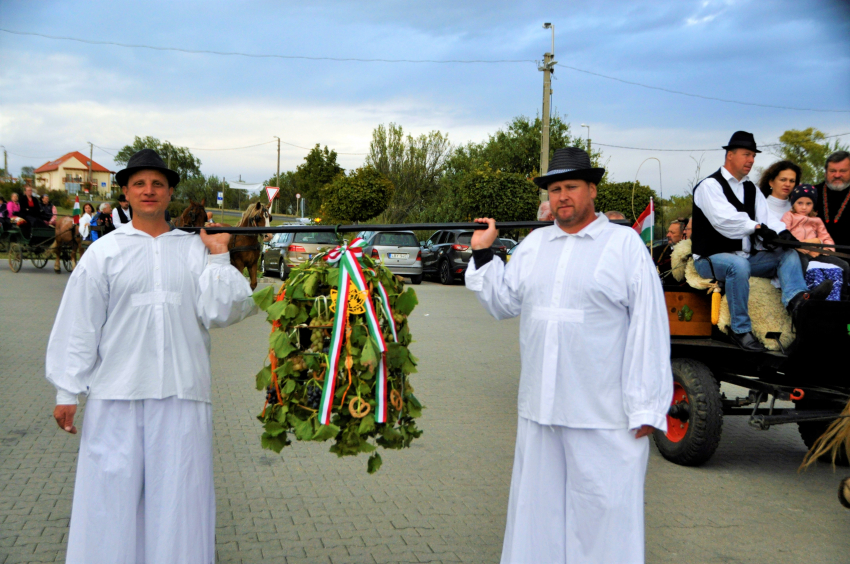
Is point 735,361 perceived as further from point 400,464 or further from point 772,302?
point 400,464

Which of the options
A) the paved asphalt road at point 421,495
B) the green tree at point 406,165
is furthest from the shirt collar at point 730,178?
the green tree at point 406,165

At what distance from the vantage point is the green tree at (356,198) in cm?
2978

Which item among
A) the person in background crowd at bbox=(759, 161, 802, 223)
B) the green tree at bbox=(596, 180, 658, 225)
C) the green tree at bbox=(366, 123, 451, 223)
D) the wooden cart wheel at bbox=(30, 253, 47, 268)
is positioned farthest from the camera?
the green tree at bbox=(366, 123, 451, 223)

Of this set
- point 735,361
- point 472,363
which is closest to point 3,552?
point 735,361

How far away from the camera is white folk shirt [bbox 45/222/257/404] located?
3062 millimetres

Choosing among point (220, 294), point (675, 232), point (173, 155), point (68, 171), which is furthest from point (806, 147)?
point (68, 171)

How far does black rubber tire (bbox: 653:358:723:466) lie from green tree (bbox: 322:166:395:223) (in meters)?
24.1

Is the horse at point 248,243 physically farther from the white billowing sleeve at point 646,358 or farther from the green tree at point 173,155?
the green tree at point 173,155

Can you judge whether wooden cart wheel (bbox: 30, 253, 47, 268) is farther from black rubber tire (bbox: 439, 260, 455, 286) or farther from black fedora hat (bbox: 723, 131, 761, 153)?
black fedora hat (bbox: 723, 131, 761, 153)

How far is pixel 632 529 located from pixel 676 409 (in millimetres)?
2758

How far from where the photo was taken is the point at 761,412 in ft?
18.2

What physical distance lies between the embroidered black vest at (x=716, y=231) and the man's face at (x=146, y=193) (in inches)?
154

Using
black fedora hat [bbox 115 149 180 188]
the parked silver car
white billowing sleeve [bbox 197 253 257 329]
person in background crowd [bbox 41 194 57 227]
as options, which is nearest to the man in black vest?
white billowing sleeve [bbox 197 253 257 329]

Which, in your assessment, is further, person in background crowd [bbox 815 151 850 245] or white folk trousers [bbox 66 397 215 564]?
person in background crowd [bbox 815 151 850 245]
